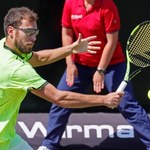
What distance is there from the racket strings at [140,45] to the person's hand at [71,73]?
1.77 feet

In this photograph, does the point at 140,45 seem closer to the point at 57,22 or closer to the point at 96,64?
the point at 96,64

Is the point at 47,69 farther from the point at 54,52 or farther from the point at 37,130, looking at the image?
the point at 54,52

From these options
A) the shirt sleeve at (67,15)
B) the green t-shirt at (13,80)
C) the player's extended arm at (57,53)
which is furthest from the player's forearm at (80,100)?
the shirt sleeve at (67,15)

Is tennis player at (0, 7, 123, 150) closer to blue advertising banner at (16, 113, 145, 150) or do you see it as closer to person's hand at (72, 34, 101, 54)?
person's hand at (72, 34, 101, 54)

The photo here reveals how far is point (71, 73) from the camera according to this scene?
511 cm

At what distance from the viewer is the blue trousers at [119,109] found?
5.10m

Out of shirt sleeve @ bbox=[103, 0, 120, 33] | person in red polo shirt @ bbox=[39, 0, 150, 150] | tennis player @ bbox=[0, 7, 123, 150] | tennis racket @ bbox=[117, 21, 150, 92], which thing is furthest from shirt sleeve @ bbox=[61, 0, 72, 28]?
A: tennis player @ bbox=[0, 7, 123, 150]

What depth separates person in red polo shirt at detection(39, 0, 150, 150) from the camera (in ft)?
16.3

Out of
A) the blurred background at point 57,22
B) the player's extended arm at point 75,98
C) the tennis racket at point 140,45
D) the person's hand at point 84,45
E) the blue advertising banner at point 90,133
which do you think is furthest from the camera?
the blurred background at point 57,22

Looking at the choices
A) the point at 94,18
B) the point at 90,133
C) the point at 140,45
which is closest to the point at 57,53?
the point at 94,18

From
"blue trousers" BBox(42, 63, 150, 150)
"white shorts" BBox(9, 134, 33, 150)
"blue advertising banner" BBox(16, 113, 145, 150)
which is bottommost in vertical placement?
"blue advertising banner" BBox(16, 113, 145, 150)

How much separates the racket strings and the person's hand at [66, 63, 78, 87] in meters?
0.54

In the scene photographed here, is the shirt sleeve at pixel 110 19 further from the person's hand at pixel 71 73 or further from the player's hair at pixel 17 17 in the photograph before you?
the player's hair at pixel 17 17

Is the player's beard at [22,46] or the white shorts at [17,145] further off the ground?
the player's beard at [22,46]
